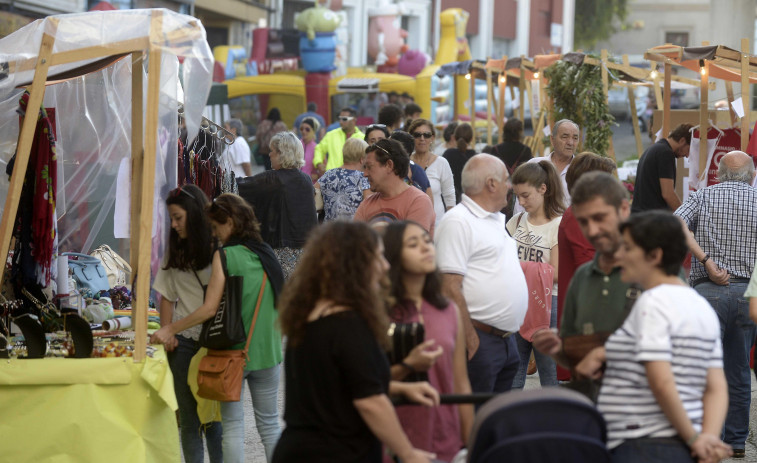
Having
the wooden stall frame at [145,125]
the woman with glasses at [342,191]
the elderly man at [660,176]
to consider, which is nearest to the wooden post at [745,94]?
the elderly man at [660,176]

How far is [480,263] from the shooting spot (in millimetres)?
5148

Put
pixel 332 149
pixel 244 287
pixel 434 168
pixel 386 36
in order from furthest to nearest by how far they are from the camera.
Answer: pixel 386 36 → pixel 332 149 → pixel 434 168 → pixel 244 287

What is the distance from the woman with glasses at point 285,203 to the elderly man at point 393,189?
1753mm

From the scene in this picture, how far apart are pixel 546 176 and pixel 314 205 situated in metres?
2.22

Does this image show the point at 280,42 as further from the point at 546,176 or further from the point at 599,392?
the point at 599,392

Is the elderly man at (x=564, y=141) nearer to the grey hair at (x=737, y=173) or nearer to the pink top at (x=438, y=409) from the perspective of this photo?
the grey hair at (x=737, y=173)

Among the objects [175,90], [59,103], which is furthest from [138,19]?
[59,103]

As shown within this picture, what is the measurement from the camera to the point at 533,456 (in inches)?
129

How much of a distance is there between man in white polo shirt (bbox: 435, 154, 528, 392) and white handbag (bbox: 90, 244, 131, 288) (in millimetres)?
3653

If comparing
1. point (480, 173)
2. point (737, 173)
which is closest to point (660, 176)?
point (737, 173)

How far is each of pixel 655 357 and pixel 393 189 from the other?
3.34 metres

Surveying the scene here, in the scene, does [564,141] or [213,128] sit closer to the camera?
[213,128]

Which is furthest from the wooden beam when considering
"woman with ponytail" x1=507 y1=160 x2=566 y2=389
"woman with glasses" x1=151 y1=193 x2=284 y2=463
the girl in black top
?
the girl in black top

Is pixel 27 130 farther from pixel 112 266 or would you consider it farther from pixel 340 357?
pixel 112 266
